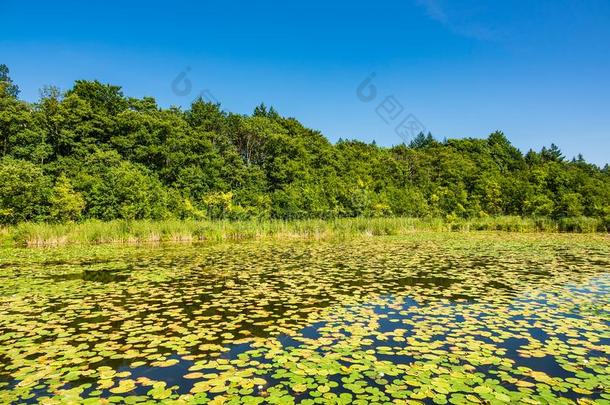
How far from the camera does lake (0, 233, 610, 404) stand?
12.4ft

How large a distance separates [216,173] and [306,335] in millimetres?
31072

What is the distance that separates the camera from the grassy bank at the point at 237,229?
17.8 metres

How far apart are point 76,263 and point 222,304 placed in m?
7.15

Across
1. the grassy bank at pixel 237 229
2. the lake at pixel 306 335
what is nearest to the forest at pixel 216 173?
the grassy bank at pixel 237 229

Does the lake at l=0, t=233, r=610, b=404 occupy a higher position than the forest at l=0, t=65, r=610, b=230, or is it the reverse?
the forest at l=0, t=65, r=610, b=230

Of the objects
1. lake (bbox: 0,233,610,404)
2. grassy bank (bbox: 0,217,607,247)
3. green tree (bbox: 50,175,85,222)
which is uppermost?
green tree (bbox: 50,175,85,222)

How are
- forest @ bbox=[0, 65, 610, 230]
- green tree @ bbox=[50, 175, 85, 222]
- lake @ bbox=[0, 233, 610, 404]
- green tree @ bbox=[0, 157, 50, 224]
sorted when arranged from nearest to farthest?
1. lake @ bbox=[0, 233, 610, 404]
2. green tree @ bbox=[0, 157, 50, 224]
3. green tree @ bbox=[50, 175, 85, 222]
4. forest @ bbox=[0, 65, 610, 230]

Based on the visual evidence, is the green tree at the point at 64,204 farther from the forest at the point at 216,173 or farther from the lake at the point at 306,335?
the lake at the point at 306,335

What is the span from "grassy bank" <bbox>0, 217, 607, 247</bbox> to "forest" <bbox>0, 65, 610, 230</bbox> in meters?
4.22

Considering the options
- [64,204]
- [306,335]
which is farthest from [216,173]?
[306,335]

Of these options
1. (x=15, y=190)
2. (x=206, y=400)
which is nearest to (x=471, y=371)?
(x=206, y=400)

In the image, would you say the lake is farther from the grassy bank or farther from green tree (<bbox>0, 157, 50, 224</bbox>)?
green tree (<bbox>0, 157, 50, 224</bbox>)

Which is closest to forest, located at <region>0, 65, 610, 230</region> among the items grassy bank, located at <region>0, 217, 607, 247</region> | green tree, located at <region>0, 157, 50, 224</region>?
green tree, located at <region>0, 157, 50, 224</region>

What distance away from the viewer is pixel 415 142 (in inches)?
2913
